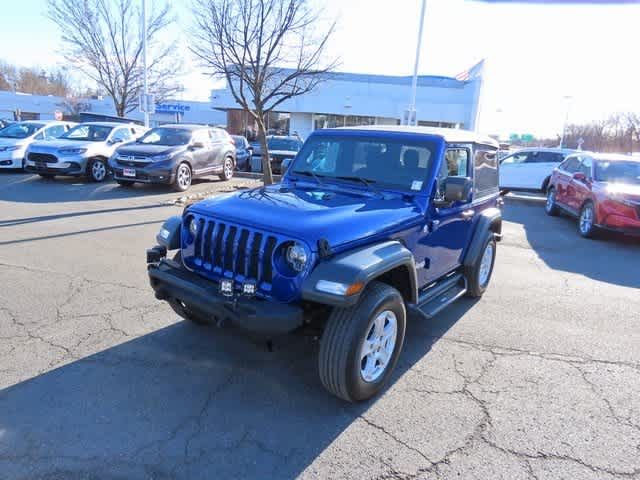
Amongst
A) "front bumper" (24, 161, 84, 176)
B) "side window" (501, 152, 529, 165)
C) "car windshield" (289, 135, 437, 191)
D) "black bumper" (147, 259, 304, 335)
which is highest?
"side window" (501, 152, 529, 165)

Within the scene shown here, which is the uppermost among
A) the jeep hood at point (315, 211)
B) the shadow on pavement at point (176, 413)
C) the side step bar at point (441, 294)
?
the jeep hood at point (315, 211)

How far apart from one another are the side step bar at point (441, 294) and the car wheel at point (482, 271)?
15 centimetres

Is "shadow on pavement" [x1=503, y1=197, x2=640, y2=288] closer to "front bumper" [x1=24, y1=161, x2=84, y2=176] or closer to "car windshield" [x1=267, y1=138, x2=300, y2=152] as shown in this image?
"car windshield" [x1=267, y1=138, x2=300, y2=152]

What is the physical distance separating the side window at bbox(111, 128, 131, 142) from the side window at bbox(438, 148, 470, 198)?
12.2 metres

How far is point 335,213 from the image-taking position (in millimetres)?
3123

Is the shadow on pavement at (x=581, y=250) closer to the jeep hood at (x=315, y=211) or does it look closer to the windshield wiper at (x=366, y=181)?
the windshield wiper at (x=366, y=181)

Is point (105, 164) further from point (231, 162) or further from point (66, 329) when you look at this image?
point (66, 329)

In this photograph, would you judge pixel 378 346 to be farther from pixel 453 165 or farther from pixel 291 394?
pixel 453 165

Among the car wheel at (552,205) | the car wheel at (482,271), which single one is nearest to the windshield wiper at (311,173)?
the car wheel at (482,271)

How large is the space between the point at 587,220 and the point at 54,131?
15929 mm

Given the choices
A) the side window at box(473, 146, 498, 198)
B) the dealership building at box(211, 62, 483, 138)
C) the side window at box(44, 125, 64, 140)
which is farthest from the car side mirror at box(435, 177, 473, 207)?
the dealership building at box(211, 62, 483, 138)

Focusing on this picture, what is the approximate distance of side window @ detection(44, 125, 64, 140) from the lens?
14.4m

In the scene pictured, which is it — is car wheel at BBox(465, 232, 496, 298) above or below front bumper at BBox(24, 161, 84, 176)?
below

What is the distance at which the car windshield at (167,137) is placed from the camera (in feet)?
38.7
